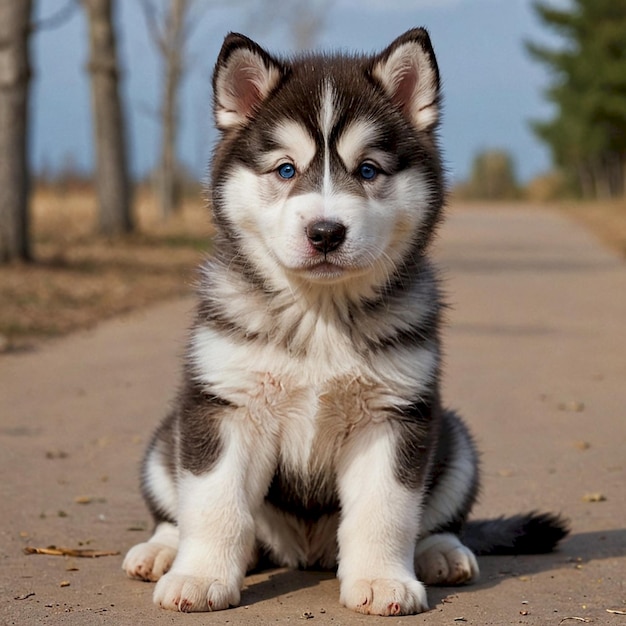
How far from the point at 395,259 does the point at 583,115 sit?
43231 millimetres

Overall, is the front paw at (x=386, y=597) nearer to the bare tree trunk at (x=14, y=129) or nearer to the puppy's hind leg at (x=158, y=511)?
the puppy's hind leg at (x=158, y=511)

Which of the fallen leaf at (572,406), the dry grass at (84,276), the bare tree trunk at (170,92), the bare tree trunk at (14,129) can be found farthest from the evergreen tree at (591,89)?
the fallen leaf at (572,406)

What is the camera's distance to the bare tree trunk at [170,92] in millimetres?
26984

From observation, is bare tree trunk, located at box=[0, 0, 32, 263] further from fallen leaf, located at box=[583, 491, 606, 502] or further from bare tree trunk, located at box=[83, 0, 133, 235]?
fallen leaf, located at box=[583, 491, 606, 502]

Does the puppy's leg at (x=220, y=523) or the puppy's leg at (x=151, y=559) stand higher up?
the puppy's leg at (x=220, y=523)

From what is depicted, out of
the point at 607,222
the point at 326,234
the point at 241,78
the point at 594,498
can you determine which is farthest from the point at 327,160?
the point at 607,222

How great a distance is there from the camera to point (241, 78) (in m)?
3.95

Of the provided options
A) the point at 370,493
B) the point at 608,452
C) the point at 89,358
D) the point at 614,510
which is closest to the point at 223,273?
the point at 370,493

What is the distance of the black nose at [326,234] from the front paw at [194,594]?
3.59ft

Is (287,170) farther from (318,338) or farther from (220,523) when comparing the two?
(220,523)

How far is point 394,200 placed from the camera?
3725 mm

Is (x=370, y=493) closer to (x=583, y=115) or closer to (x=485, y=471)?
(x=485, y=471)

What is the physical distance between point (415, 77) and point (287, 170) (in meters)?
0.65

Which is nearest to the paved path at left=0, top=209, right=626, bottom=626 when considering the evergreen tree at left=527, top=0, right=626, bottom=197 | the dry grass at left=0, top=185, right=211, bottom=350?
the dry grass at left=0, top=185, right=211, bottom=350
